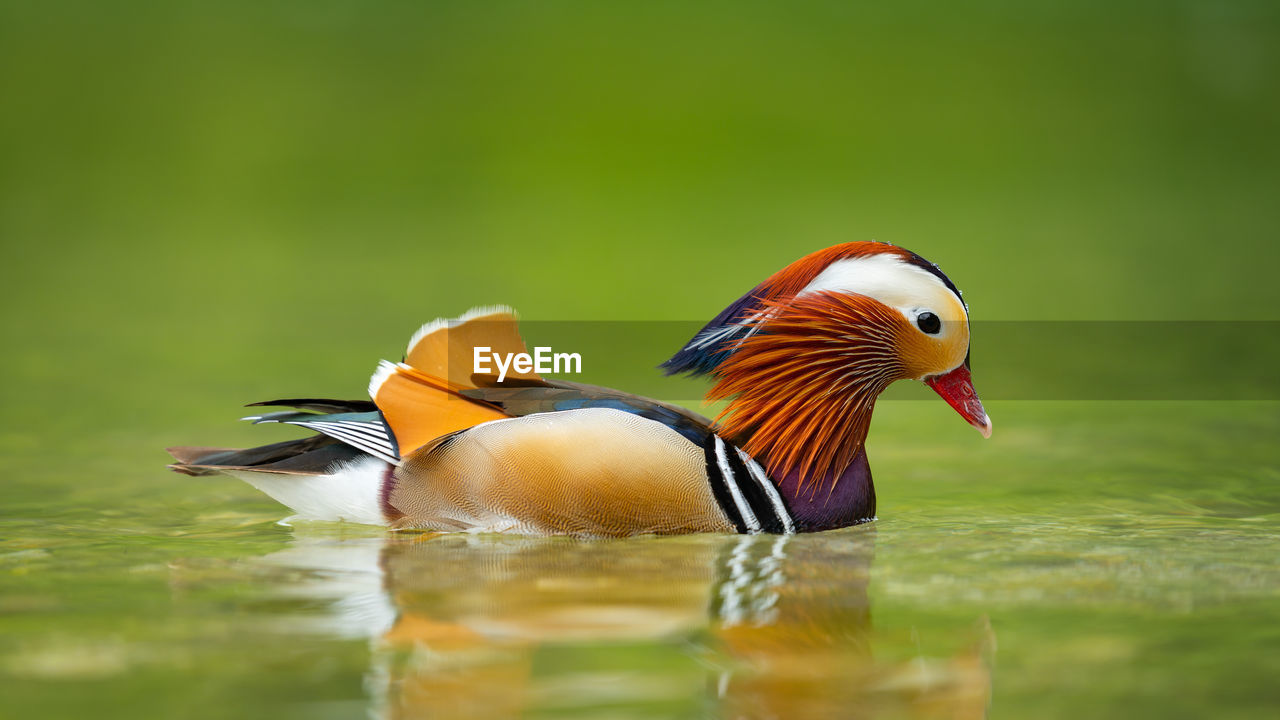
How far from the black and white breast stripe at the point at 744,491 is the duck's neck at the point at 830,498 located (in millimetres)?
30

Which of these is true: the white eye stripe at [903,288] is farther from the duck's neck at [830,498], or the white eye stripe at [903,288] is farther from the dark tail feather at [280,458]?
the dark tail feather at [280,458]

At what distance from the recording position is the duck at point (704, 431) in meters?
3.55

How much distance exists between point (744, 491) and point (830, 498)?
0.25 metres

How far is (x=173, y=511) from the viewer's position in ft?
13.5

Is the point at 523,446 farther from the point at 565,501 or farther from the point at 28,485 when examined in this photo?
the point at 28,485

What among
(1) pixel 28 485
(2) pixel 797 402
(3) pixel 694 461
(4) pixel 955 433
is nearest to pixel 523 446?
(3) pixel 694 461

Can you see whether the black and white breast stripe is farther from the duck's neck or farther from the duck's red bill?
the duck's red bill

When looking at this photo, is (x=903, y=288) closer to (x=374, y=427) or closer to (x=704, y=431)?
(x=704, y=431)

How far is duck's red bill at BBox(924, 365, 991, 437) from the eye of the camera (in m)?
3.76

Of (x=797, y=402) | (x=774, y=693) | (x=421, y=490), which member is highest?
(x=797, y=402)

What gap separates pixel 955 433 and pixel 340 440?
2.72 meters

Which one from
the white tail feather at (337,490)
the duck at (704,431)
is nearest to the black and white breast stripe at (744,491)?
the duck at (704,431)

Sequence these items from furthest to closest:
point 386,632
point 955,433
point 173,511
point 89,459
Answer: point 955,433
point 89,459
point 173,511
point 386,632
